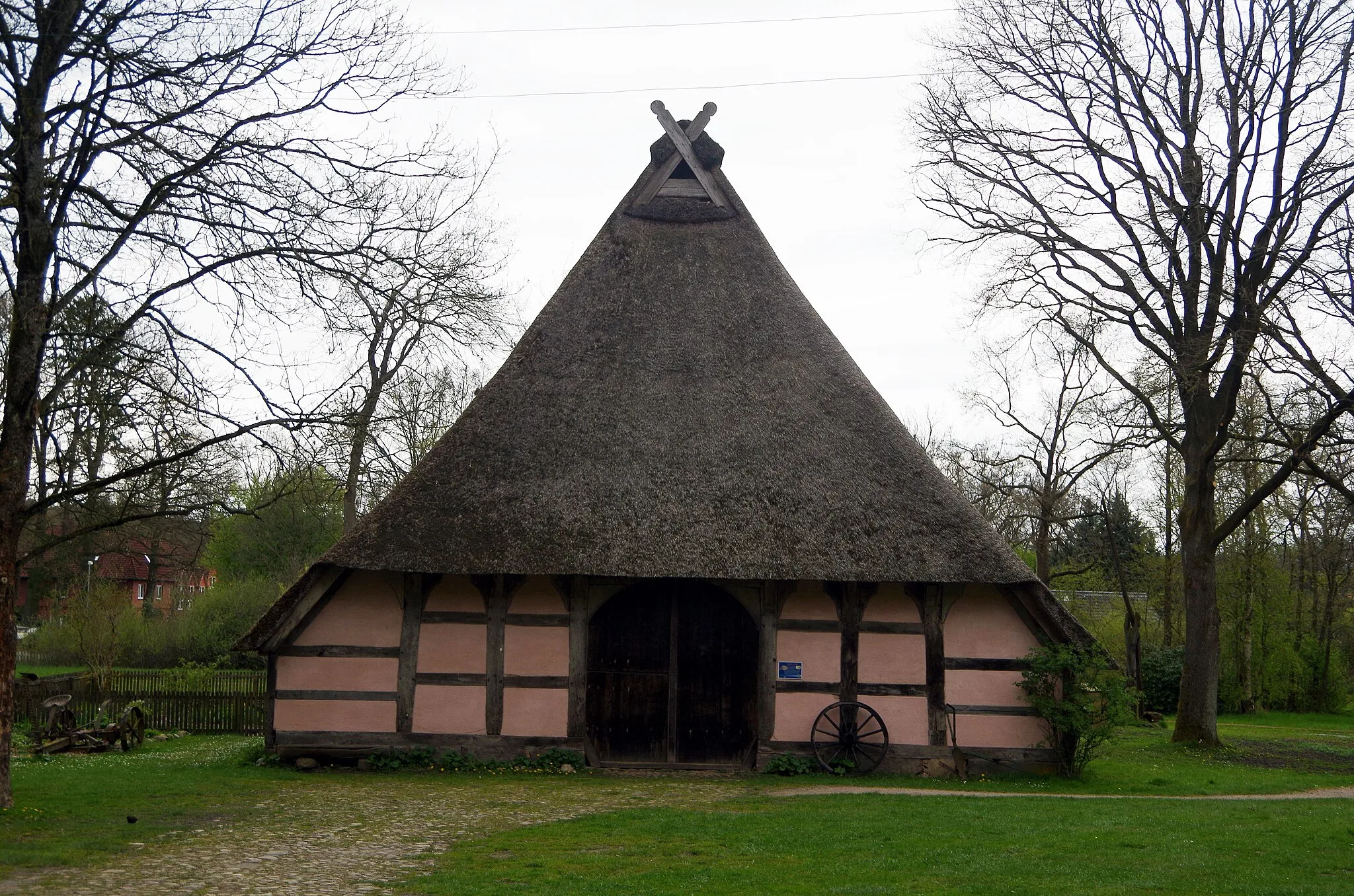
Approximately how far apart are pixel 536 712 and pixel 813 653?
12.1ft

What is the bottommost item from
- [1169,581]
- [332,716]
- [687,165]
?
[332,716]

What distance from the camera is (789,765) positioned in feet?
47.5

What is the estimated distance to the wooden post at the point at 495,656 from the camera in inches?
573

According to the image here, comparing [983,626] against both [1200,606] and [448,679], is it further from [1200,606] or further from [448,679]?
[448,679]

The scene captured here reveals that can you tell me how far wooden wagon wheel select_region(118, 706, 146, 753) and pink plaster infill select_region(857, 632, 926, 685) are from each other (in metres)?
11.0

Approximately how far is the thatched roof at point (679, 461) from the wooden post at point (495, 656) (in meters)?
1.04

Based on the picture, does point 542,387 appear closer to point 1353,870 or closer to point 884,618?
point 884,618

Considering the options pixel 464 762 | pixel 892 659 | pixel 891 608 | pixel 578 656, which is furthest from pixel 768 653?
pixel 464 762

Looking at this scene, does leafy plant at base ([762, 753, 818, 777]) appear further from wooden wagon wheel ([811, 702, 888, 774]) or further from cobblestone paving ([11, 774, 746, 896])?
cobblestone paving ([11, 774, 746, 896])

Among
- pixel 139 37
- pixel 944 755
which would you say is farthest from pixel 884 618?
pixel 139 37

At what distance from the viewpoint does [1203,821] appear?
10945 millimetres

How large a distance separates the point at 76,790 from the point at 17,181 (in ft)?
20.6

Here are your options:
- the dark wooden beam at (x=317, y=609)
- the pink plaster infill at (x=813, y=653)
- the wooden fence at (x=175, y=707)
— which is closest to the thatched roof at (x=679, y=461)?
the dark wooden beam at (x=317, y=609)

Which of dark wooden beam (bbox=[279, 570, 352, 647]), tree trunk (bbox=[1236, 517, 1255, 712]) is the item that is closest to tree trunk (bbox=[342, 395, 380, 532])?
dark wooden beam (bbox=[279, 570, 352, 647])
